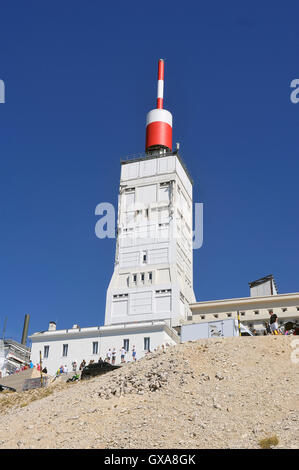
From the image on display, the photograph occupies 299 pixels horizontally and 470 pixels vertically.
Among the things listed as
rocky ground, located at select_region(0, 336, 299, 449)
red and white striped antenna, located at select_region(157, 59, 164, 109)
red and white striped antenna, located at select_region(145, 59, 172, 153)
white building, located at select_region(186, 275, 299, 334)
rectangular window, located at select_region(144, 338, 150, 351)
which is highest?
red and white striped antenna, located at select_region(157, 59, 164, 109)

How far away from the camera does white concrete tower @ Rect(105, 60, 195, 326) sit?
74.6 metres

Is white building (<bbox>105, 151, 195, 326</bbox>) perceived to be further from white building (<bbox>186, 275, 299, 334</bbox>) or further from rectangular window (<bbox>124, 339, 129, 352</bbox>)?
rectangular window (<bbox>124, 339, 129, 352</bbox>)

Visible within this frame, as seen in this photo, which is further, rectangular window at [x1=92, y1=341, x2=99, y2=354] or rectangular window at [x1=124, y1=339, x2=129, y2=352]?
rectangular window at [x1=92, y1=341, x2=99, y2=354]

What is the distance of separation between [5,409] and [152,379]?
38.2 ft

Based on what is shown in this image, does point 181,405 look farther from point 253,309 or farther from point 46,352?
point 253,309

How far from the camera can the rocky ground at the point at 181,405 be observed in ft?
90.0

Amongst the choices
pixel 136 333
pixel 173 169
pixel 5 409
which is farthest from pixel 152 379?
pixel 173 169

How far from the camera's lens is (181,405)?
30562mm

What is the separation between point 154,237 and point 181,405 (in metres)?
48.8

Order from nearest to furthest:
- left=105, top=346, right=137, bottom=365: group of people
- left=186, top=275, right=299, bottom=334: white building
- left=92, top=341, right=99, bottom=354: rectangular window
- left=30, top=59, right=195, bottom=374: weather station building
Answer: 1. left=105, top=346, right=137, bottom=365: group of people
2. left=92, top=341, right=99, bottom=354: rectangular window
3. left=30, top=59, right=195, bottom=374: weather station building
4. left=186, top=275, right=299, bottom=334: white building

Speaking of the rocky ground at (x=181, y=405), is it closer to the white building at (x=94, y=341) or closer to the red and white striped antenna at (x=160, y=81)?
the white building at (x=94, y=341)

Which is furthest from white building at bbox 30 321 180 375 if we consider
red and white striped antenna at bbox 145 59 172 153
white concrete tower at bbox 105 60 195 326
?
red and white striped antenna at bbox 145 59 172 153

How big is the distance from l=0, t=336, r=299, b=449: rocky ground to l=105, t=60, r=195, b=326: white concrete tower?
35.2m

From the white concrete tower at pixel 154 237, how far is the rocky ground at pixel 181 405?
1385 inches
